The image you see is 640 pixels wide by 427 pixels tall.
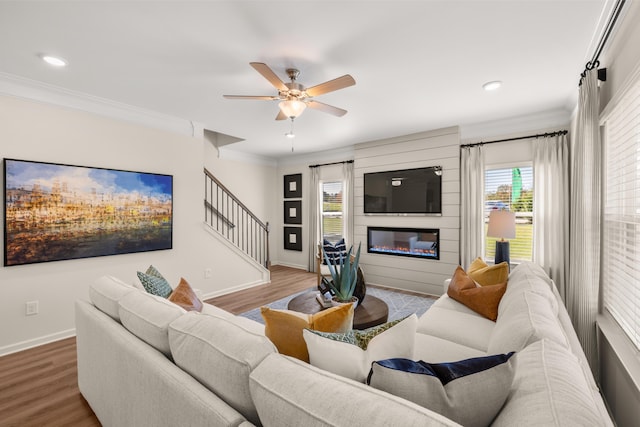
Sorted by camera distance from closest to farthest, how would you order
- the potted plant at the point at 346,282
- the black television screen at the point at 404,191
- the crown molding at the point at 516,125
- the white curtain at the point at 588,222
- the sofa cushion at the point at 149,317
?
the sofa cushion at the point at 149,317 → the white curtain at the point at 588,222 → the potted plant at the point at 346,282 → the crown molding at the point at 516,125 → the black television screen at the point at 404,191

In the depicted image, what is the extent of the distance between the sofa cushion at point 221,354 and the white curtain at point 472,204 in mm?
3861

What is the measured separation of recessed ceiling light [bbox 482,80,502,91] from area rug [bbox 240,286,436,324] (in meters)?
2.68

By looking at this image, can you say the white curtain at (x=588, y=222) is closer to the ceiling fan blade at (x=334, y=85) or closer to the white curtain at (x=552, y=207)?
the white curtain at (x=552, y=207)

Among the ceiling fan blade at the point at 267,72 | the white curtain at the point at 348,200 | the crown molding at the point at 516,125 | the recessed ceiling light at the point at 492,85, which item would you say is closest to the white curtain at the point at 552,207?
the crown molding at the point at 516,125

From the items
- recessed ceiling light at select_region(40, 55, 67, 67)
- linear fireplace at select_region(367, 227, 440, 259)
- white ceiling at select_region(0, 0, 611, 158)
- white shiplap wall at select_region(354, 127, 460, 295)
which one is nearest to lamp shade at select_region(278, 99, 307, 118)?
white ceiling at select_region(0, 0, 611, 158)

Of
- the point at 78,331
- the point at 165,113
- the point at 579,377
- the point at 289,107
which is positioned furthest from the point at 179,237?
the point at 579,377

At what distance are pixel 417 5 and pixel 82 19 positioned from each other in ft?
7.15

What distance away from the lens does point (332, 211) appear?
600 centimetres

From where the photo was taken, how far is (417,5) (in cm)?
179

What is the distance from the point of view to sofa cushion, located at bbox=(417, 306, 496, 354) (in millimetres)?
1934

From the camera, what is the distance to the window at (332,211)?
588 cm

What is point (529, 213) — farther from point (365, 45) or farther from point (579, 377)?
point (579, 377)

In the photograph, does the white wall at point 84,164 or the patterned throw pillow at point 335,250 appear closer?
the white wall at point 84,164

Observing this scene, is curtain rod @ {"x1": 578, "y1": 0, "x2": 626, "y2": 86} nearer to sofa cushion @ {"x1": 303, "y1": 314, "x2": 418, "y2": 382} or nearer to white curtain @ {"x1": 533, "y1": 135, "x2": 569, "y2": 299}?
white curtain @ {"x1": 533, "y1": 135, "x2": 569, "y2": 299}
